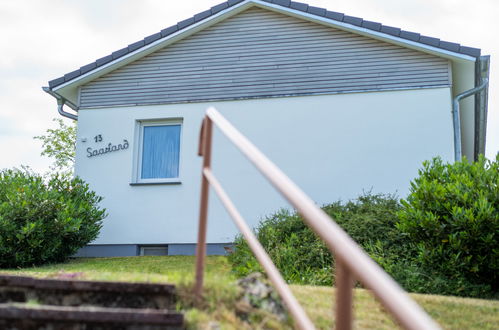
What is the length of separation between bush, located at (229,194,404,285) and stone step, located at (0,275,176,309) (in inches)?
154

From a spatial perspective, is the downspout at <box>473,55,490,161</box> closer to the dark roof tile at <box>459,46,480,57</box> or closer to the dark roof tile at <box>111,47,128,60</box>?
the dark roof tile at <box>459,46,480,57</box>

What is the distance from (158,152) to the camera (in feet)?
38.7

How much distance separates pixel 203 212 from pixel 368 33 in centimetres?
850

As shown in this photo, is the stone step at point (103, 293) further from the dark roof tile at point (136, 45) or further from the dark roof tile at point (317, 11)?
the dark roof tile at point (136, 45)

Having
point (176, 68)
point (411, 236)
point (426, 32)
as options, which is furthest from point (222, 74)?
point (411, 236)

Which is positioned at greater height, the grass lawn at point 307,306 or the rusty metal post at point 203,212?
the rusty metal post at point 203,212

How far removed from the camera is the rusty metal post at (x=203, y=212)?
3120 millimetres

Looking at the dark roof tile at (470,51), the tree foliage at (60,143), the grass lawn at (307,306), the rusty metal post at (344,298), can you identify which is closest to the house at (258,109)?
the dark roof tile at (470,51)

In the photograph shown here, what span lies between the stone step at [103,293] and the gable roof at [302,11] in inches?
342

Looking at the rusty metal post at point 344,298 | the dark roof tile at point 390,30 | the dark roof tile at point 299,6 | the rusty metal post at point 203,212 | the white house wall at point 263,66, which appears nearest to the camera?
the rusty metal post at point 344,298

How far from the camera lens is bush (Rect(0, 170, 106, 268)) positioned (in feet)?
28.8

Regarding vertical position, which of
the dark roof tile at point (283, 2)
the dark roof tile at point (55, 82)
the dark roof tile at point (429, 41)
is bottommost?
the dark roof tile at point (55, 82)

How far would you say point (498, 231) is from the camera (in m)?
6.68

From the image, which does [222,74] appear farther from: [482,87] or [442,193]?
[442,193]
